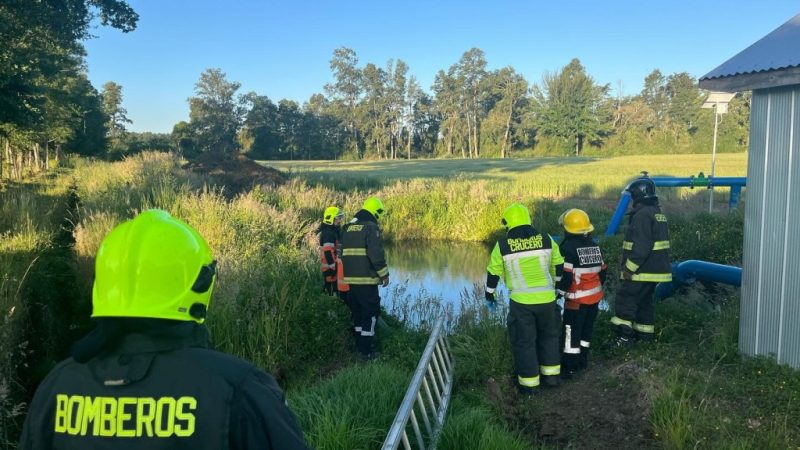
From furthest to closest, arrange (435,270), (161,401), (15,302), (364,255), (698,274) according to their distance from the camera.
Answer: (435,270) → (698,274) → (364,255) → (15,302) → (161,401)

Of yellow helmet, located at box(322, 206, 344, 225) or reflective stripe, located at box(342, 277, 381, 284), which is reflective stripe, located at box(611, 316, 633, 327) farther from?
yellow helmet, located at box(322, 206, 344, 225)

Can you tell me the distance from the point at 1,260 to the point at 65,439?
723cm

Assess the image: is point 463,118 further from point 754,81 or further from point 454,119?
point 754,81

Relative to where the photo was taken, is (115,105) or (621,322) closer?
(621,322)

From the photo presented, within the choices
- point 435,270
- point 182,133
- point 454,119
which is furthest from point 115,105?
point 435,270

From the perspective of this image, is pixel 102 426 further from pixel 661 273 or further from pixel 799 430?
pixel 661 273

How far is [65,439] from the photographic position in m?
1.44

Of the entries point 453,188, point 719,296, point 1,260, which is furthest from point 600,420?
point 453,188

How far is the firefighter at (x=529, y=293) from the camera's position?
5.58m

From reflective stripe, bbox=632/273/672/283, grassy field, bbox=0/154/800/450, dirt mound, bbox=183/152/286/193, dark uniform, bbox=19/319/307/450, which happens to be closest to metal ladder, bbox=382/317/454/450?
grassy field, bbox=0/154/800/450

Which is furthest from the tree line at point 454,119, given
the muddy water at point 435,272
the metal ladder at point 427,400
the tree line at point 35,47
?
the metal ladder at point 427,400

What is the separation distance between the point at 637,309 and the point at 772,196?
192 cm

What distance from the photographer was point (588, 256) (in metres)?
6.00

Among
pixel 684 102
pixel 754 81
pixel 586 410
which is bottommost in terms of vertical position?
pixel 586 410
